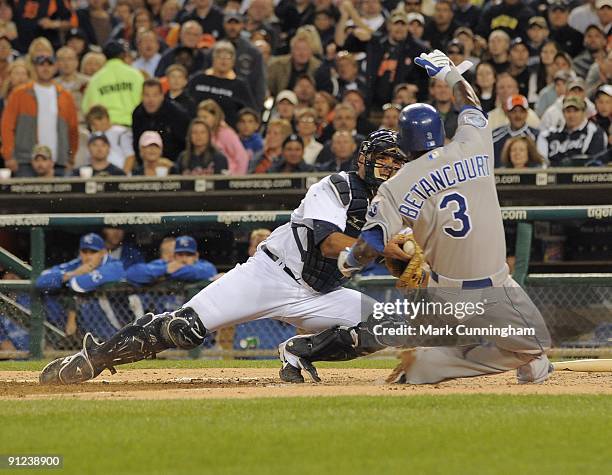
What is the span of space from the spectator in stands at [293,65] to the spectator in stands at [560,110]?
318 cm

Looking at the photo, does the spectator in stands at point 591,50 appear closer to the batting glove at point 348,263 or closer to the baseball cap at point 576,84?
the baseball cap at point 576,84

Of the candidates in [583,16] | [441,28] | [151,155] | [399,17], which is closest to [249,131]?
[151,155]

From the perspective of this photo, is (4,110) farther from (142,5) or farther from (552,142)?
(552,142)

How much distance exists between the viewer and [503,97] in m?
14.4

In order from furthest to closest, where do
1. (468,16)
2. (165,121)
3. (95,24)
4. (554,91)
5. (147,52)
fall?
(95,24) → (147,52) → (468,16) → (165,121) → (554,91)

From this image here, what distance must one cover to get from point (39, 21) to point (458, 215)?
445 inches

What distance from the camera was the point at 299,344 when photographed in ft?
29.1

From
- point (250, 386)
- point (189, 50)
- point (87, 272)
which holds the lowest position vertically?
point (250, 386)

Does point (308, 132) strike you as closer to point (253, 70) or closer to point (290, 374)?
point (253, 70)

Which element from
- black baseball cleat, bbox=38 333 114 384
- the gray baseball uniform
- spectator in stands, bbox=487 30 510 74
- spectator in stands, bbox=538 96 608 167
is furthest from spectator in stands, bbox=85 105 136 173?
the gray baseball uniform

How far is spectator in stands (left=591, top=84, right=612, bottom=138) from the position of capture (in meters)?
13.7

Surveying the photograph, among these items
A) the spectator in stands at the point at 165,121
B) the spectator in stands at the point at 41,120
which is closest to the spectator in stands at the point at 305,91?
the spectator in stands at the point at 165,121

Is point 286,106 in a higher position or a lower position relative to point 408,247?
higher

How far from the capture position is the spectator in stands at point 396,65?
50.7 feet
